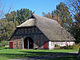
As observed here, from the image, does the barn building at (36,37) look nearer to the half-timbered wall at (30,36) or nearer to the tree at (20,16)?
the half-timbered wall at (30,36)

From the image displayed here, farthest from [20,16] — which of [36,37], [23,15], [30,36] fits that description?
[36,37]

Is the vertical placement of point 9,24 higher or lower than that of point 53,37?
higher

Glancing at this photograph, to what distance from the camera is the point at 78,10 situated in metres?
16.9

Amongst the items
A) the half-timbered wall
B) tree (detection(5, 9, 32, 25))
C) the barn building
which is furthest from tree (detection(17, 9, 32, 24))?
the barn building

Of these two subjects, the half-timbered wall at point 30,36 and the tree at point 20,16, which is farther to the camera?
the tree at point 20,16

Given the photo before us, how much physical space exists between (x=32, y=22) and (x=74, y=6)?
68.3 feet

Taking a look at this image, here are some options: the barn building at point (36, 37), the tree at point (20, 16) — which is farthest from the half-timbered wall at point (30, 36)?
the tree at point (20, 16)

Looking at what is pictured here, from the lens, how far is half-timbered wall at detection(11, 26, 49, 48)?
34375mm

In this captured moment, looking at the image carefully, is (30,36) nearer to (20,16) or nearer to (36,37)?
(36,37)

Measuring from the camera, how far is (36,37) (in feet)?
116

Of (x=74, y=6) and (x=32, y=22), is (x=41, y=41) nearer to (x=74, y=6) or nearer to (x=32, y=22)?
(x=32, y=22)

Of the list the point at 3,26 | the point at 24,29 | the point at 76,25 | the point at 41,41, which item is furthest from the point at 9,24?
the point at 76,25

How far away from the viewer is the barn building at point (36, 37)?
34031 mm

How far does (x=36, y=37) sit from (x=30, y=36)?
1.72 metres
